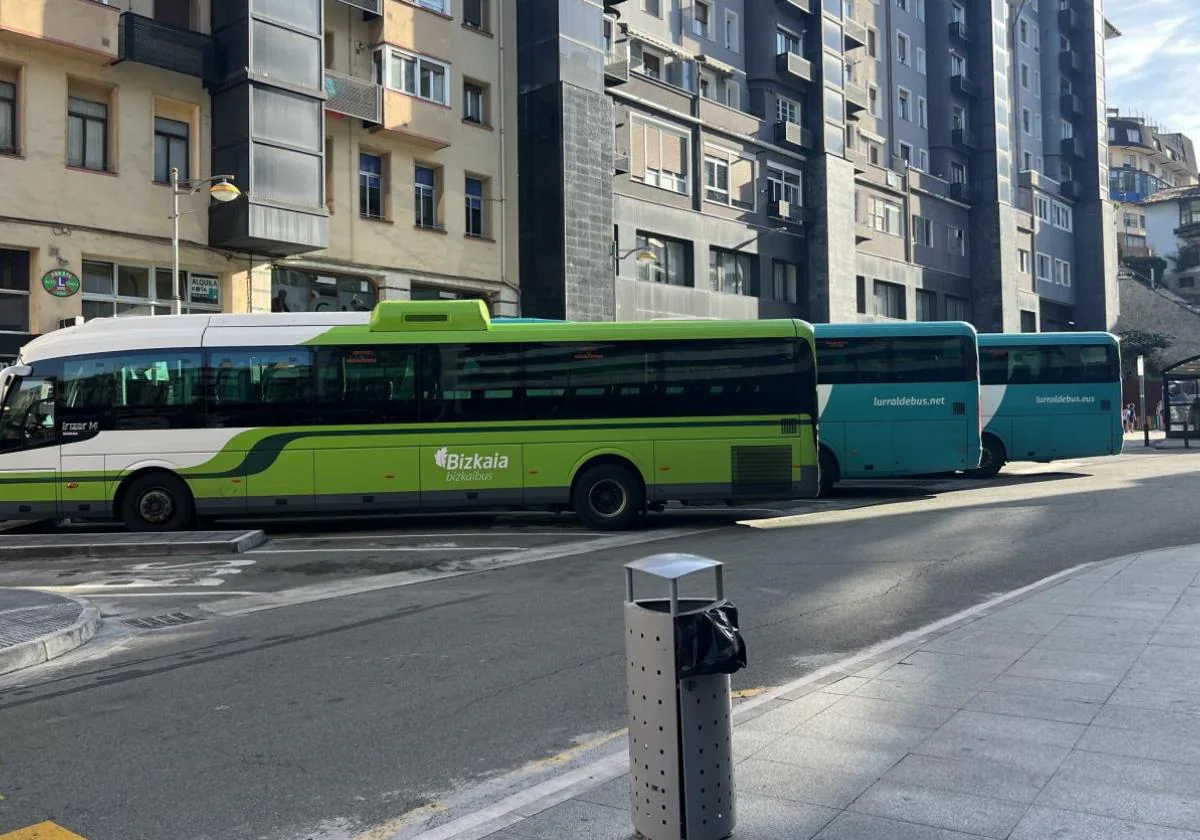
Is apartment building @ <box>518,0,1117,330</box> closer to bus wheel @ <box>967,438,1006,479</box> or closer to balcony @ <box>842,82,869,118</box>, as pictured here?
balcony @ <box>842,82,869,118</box>

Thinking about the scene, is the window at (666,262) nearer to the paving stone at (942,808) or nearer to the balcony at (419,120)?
the balcony at (419,120)

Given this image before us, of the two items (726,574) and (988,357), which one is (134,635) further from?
(988,357)

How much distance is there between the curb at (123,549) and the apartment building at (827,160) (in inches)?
695

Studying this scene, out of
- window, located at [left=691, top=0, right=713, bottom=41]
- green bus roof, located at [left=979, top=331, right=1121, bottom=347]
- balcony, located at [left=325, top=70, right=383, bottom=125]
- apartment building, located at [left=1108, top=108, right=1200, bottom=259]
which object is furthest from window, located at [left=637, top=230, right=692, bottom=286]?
apartment building, located at [left=1108, top=108, right=1200, bottom=259]

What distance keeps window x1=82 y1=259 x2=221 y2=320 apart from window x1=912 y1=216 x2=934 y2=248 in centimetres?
3779

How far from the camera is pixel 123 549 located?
14.2 m

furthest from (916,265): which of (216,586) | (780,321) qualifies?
(216,586)

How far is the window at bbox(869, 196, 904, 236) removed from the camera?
158 feet

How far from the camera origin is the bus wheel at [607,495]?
16438 millimetres

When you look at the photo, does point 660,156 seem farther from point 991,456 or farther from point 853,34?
point 853,34

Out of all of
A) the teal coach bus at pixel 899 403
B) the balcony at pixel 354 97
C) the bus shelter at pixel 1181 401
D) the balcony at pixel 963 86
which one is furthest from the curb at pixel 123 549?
the balcony at pixel 963 86

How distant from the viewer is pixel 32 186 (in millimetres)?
20844

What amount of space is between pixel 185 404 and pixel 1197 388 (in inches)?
1410

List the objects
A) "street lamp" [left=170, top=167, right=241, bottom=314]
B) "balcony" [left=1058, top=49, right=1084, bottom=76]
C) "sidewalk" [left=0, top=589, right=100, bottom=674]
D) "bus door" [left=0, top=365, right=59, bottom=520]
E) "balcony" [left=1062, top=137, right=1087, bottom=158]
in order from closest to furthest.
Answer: "sidewalk" [left=0, top=589, right=100, bottom=674]
"bus door" [left=0, top=365, right=59, bottom=520]
"street lamp" [left=170, top=167, right=241, bottom=314]
"balcony" [left=1062, top=137, right=1087, bottom=158]
"balcony" [left=1058, top=49, right=1084, bottom=76]
